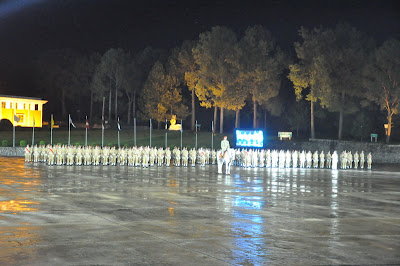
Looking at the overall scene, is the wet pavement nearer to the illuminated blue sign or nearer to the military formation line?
the military formation line

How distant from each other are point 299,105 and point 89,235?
2411 inches

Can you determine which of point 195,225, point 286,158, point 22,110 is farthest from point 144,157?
point 22,110

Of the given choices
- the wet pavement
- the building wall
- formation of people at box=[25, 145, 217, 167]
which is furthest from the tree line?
the wet pavement

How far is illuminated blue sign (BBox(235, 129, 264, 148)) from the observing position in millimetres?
35406

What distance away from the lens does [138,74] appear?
8050 cm

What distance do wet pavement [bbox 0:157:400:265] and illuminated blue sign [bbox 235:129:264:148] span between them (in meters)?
16.8

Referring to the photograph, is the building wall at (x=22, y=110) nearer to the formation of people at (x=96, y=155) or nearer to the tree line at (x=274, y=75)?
the tree line at (x=274, y=75)

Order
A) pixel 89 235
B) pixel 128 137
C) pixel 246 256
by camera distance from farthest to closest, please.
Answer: pixel 128 137, pixel 89 235, pixel 246 256

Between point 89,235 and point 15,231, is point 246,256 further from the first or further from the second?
point 15,231

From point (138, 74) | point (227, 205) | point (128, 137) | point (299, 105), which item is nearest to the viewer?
point (227, 205)

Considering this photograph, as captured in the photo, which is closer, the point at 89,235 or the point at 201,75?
the point at 89,235

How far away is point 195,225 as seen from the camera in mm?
10570

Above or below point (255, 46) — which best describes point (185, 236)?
below

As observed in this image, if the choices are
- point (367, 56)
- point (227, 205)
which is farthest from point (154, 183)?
point (367, 56)
